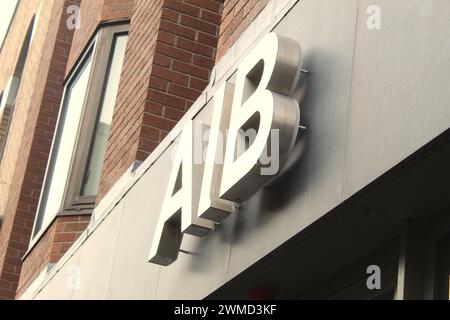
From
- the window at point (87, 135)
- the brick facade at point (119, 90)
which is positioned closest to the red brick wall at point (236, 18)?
the brick facade at point (119, 90)

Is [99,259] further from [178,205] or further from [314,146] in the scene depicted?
[314,146]

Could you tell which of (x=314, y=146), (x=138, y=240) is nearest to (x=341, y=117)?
(x=314, y=146)

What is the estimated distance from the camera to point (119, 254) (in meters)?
6.73

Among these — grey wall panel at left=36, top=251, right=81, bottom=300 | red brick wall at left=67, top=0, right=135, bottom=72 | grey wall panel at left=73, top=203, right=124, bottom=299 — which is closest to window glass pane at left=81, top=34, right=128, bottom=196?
red brick wall at left=67, top=0, right=135, bottom=72

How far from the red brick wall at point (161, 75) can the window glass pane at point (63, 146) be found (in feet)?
5.46

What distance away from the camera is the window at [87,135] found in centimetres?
918

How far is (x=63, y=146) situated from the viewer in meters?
9.96

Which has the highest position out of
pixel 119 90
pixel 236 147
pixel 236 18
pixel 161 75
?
pixel 119 90

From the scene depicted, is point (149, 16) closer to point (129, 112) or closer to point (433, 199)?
point (129, 112)

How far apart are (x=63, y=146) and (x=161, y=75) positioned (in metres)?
2.93

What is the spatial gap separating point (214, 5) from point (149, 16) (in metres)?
0.52

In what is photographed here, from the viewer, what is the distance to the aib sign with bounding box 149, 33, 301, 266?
4.37 m

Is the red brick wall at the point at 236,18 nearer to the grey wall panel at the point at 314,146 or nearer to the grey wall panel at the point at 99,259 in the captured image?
the grey wall panel at the point at 314,146

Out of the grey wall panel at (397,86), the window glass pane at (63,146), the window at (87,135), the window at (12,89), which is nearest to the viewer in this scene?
the grey wall panel at (397,86)
